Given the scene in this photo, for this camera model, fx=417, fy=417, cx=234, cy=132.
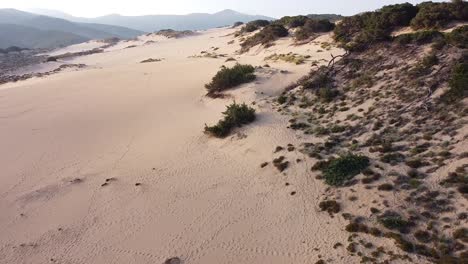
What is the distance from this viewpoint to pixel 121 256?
1733cm

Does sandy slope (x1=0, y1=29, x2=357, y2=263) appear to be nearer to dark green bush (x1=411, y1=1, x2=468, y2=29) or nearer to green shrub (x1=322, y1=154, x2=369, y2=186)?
green shrub (x1=322, y1=154, x2=369, y2=186)

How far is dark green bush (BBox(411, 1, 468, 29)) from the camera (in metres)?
32.0

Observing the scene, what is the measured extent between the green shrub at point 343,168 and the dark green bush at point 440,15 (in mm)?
18718

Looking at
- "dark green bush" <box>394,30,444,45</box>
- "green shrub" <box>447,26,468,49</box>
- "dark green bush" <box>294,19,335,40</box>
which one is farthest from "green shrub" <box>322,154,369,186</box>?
"dark green bush" <box>294,19,335,40</box>

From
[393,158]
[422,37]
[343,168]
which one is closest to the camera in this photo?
[393,158]

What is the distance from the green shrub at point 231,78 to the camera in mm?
35062

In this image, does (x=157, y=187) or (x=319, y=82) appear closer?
(x=157, y=187)

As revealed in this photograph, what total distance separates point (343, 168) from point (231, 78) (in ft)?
58.1

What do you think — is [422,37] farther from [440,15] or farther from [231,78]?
[231,78]

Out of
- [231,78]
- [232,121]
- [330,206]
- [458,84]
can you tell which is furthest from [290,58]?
[330,206]

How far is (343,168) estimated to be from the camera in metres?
19.4

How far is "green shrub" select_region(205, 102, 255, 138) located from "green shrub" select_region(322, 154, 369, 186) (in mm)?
8477

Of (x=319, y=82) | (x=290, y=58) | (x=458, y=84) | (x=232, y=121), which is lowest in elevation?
(x=232, y=121)

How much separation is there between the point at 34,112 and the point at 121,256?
26727 millimetres
